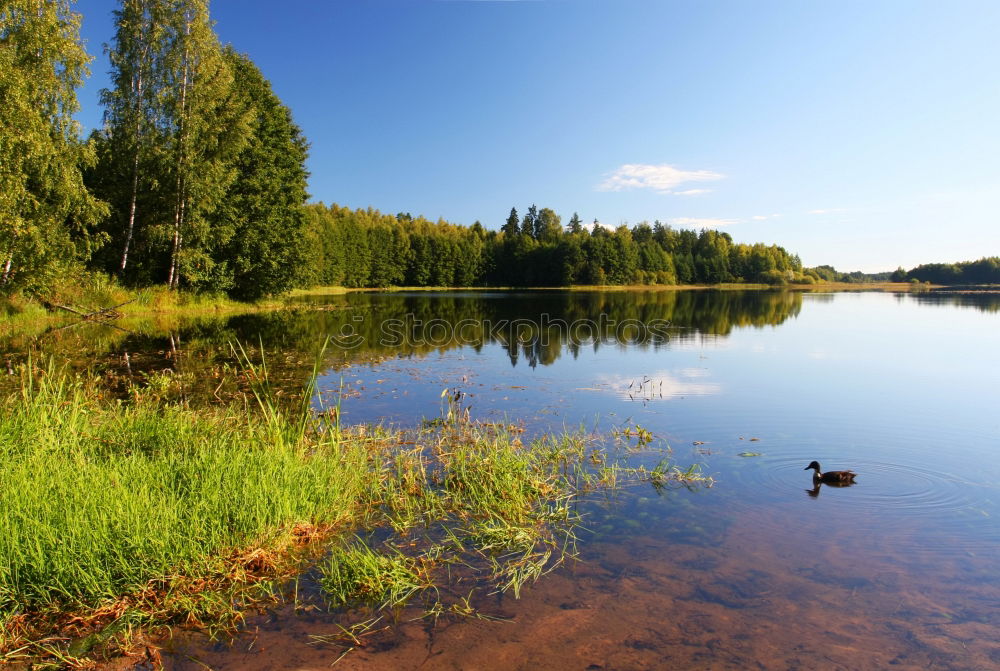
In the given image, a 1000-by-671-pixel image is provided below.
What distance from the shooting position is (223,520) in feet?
14.1

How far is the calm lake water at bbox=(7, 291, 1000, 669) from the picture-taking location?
11.7 ft

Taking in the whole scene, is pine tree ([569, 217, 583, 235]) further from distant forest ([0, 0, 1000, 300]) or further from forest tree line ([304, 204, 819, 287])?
distant forest ([0, 0, 1000, 300])

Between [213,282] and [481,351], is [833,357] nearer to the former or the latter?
[481,351]

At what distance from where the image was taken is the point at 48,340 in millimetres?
16297

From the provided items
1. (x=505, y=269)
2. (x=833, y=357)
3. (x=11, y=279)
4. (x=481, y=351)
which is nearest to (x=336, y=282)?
(x=505, y=269)

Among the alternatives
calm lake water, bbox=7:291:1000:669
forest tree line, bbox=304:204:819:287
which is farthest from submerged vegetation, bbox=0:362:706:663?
forest tree line, bbox=304:204:819:287

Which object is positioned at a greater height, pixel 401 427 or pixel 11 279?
pixel 11 279

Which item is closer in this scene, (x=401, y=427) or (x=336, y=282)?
(x=401, y=427)

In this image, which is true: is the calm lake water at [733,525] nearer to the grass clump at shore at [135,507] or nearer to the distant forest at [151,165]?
the grass clump at shore at [135,507]

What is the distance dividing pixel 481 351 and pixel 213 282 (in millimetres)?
20045
